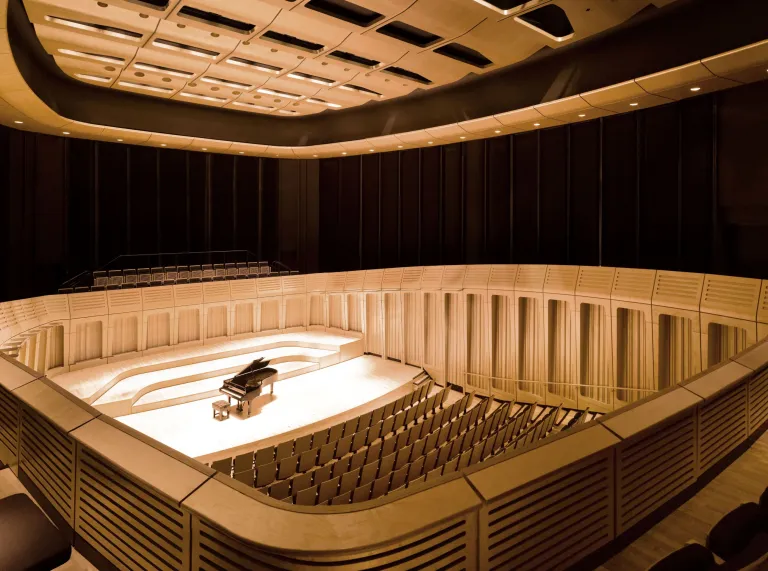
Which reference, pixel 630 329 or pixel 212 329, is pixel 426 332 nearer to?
pixel 630 329

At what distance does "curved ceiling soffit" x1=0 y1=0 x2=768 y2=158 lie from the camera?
6.25m

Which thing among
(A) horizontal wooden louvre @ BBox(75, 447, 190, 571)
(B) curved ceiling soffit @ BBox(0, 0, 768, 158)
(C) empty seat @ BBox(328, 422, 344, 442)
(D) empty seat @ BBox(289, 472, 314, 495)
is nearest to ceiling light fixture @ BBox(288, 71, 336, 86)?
(B) curved ceiling soffit @ BBox(0, 0, 768, 158)

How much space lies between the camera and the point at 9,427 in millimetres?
3082

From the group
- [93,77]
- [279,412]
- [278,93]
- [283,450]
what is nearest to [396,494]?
[283,450]

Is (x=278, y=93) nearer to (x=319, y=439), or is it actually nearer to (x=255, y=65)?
(x=255, y=65)

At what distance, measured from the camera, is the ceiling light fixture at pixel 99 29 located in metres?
6.50

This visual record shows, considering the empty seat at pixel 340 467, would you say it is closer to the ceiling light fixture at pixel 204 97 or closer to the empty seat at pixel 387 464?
the empty seat at pixel 387 464

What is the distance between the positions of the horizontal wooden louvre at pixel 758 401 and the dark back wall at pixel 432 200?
4.66m

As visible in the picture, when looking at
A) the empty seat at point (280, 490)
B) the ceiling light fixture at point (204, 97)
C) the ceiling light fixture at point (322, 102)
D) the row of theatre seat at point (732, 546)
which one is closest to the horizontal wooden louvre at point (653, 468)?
the row of theatre seat at point (732, 546)

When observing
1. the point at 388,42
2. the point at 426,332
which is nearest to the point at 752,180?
the point at 388,42

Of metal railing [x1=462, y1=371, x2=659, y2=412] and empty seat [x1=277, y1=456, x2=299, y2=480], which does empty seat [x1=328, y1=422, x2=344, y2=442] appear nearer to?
empty seat [x1=277, y1=456, x2=299, y2=480]

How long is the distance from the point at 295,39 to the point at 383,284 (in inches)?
249

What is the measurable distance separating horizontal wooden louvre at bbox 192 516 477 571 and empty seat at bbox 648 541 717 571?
0.67m

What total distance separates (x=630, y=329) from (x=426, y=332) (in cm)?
466
